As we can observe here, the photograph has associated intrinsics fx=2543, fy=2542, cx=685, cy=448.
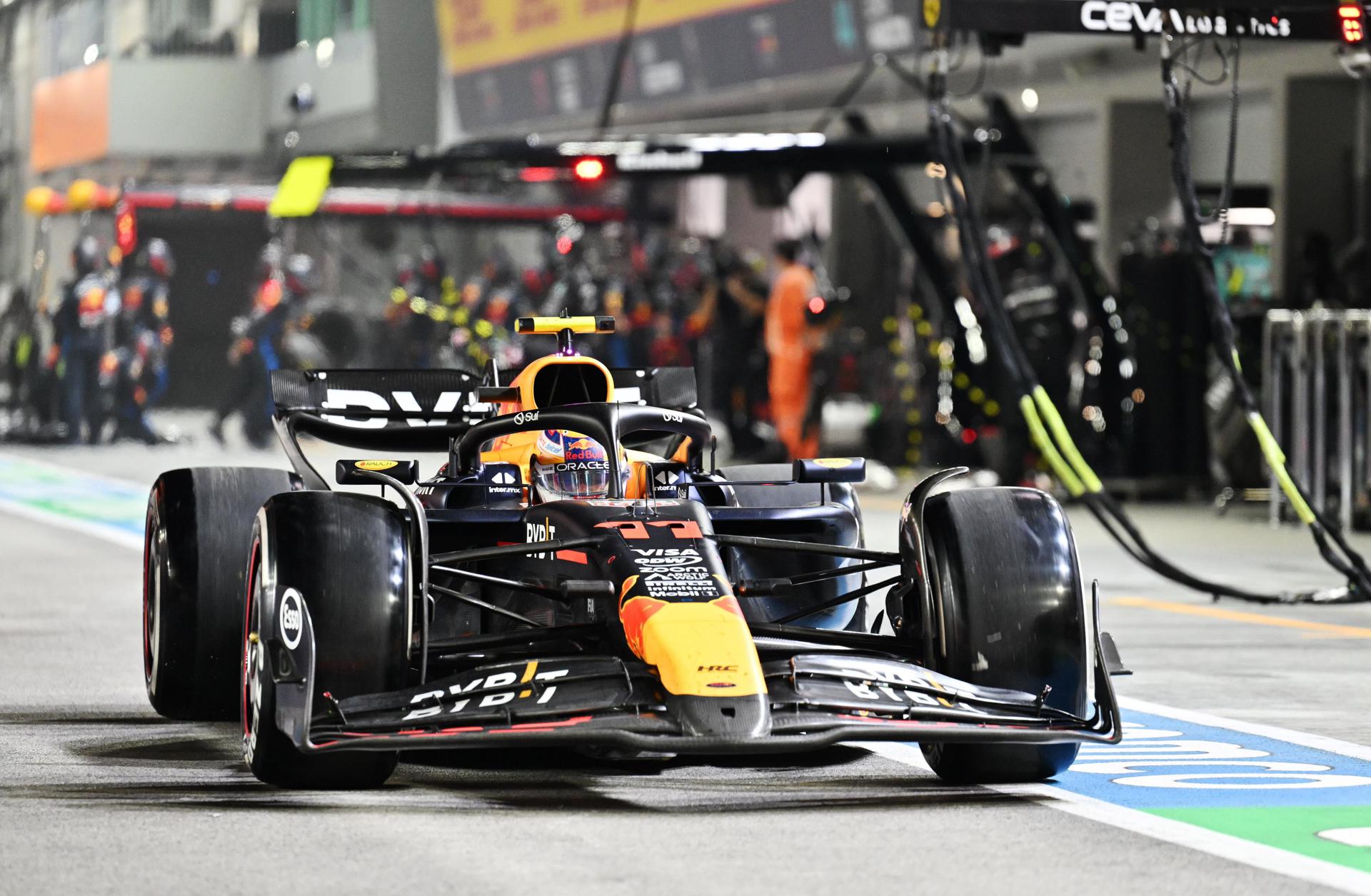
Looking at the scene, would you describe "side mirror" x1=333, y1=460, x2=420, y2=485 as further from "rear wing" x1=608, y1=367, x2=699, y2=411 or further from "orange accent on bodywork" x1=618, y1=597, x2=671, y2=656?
"rear wing" x1=608, y1=367, x2=699, y2=411

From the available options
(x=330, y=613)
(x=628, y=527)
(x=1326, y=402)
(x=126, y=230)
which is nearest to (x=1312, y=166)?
(x=1326, y=402)

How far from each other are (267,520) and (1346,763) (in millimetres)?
3218

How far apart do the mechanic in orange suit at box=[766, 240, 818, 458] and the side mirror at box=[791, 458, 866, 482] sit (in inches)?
520

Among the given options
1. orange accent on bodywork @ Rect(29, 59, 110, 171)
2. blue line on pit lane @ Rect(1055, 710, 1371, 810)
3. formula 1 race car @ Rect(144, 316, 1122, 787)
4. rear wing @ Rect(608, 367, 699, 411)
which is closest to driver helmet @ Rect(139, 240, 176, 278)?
orange accent on bodywork @ Rect(29, 59, 110, 171)

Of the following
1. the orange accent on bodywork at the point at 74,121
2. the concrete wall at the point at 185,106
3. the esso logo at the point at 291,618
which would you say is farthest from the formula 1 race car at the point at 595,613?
the orange accent on bodywork at the point at 74,121

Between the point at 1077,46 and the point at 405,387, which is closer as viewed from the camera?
the point at 405,387

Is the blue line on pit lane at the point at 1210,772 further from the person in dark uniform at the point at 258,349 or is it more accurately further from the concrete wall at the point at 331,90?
the concrete wall at the point at 331,90

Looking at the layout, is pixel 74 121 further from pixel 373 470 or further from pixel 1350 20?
pixel 373 470

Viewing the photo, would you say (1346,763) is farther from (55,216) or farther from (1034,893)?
(55,216)

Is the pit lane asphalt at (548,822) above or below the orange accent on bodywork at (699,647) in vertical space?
below

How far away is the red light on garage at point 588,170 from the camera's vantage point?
59.9 ft

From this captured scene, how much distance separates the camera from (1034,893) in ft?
18.0

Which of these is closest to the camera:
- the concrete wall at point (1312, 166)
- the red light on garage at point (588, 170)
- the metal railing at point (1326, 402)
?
the metal railing at point (1326, 402)

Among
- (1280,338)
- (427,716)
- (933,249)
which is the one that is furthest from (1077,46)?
(427,716)
